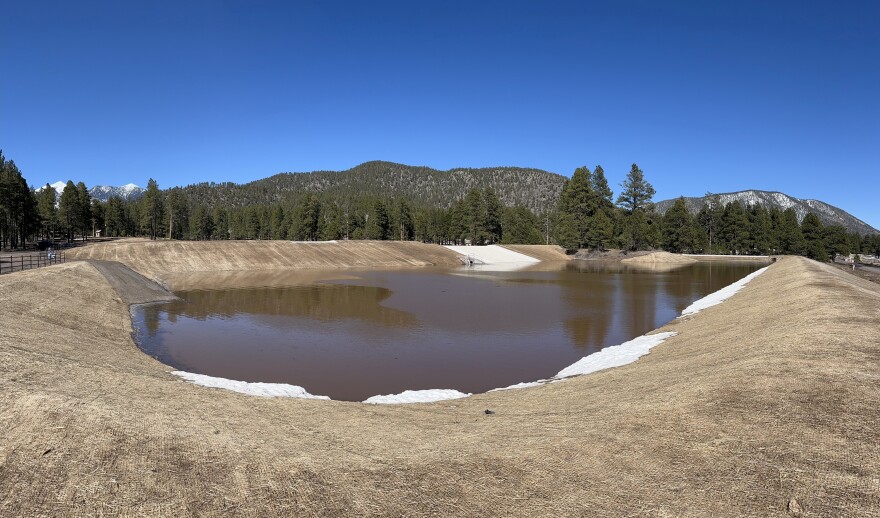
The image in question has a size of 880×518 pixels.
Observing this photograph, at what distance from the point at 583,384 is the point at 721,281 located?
52.5 meters

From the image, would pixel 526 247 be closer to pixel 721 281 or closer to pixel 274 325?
pixel 721 281

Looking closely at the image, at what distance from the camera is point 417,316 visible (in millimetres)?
30750

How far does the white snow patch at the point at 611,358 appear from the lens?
17.1 m

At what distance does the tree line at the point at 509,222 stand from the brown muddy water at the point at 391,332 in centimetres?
6541

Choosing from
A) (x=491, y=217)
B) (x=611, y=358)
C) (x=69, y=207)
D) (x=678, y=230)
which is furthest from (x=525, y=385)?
(x=69, y=207)

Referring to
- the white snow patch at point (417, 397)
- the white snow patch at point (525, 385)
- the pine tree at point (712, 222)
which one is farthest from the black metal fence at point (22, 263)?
the pine tree at point (712, 222)

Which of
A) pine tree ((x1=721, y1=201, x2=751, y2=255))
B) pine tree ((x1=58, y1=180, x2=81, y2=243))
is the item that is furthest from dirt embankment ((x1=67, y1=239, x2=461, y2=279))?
pine tree ((x1=721, y1=201, x2=751, y2=255))

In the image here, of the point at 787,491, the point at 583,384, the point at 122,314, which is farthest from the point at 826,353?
the point at 122,314

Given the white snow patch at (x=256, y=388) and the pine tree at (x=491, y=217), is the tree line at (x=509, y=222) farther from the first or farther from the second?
the white snow patch at (x=256, y=388)

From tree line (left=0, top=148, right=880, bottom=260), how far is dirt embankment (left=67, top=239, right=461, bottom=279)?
2637 cm

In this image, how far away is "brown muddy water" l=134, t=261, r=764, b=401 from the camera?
17766mm

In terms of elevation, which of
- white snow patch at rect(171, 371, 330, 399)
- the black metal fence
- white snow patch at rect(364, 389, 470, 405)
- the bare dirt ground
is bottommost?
white snow patch at rect(364, 389, 470, 405)

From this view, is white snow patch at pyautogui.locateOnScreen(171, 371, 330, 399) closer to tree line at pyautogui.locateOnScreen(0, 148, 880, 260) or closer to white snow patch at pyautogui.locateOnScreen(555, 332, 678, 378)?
white snow patch at pyautogui.locateOnScreen(555, 332, 678, 378)

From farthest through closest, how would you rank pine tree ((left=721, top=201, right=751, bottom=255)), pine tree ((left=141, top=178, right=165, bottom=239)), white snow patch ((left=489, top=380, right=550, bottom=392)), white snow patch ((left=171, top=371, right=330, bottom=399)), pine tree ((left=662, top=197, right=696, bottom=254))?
1. pine tree ((left=141, top=178, right=165, bottom=239))
2. pine tree ((left=662, top=197, right=696, bottom=254))
3. pine tree ((left=721, top=201, right=751, bottom=255))
4. white snow patch ((left=489, top=380, right=550, bottom=392))
5. white snow patch ((left=171, top=371, right=330, bottom=399))
